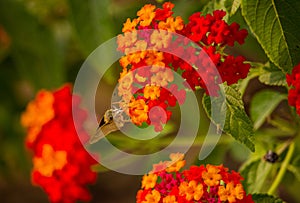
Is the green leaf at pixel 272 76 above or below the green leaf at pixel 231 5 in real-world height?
below

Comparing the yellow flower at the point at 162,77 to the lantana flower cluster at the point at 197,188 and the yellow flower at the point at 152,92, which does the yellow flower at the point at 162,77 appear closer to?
the yellow flower at the point at 152,92

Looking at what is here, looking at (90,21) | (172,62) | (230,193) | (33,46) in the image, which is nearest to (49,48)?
(33,46)

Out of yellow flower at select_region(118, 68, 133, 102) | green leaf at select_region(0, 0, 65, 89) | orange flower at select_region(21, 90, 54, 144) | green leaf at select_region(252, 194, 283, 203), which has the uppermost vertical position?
green leaf at select_region(0, 0, 65, 89)

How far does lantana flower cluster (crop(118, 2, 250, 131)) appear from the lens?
1.03m

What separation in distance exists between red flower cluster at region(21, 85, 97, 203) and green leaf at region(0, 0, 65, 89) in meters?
0.60

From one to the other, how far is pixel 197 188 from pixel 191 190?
0.01m

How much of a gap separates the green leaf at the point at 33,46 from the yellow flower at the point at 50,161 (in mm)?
719

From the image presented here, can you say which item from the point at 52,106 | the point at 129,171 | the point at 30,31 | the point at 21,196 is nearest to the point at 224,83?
the point at 129,171

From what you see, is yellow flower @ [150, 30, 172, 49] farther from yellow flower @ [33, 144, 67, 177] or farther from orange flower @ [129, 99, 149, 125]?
yellow flower @ [33, 144, 67, 177]

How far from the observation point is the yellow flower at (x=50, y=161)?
1.55m

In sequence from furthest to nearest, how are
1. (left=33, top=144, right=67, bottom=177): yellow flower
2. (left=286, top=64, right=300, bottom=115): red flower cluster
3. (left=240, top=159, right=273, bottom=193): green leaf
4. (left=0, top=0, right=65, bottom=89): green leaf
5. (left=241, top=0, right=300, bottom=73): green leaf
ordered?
1. (left=0, top=0, right=65, bottom=89): green leaf
2. (left=33, top=144, right=67, bottom=177): yellow flower
3. (left=240, top=159, right=273, bottom=193): green leaf
4. (left=241, top=0, right=300, bottom=73): green leaf
5. (left=286, top=64, right=300, bottom=115): red flower cluster

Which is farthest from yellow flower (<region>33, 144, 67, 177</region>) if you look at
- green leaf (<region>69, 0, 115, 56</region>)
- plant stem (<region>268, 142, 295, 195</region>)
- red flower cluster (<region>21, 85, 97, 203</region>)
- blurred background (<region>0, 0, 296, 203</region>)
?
plant stem (<region>268, 142, 295, 195</region>)

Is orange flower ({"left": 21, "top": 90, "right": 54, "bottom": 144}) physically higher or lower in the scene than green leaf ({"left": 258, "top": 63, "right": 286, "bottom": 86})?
higher

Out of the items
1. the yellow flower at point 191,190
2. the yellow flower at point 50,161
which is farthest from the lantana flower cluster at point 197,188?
the yellow flower at point 50,161
